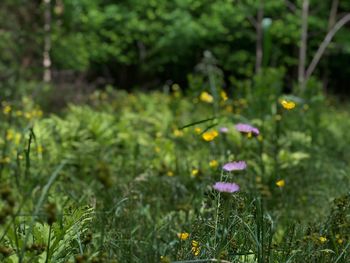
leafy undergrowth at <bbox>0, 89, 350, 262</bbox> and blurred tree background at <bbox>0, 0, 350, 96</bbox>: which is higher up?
blurred tree background at <bbox>0, 0, 350, 96</bbox>

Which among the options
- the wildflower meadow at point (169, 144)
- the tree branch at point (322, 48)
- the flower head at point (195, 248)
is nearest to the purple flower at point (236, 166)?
the wildflower meadow at point (169, 144)

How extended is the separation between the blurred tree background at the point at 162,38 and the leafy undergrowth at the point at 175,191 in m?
3.73

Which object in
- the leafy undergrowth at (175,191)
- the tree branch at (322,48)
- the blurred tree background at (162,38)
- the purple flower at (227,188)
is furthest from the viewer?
the blurred tree background at (162,38)

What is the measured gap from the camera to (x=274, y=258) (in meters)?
1.57

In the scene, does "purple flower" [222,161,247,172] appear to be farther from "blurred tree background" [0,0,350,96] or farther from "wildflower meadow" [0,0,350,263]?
"blurred tree background" [0,0,350,96]

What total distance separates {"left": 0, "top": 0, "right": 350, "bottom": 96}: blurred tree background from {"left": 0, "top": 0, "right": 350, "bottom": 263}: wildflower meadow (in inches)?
2.0

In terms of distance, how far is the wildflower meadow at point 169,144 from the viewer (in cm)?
158

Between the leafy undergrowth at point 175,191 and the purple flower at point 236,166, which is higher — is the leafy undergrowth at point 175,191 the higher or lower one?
the lower one

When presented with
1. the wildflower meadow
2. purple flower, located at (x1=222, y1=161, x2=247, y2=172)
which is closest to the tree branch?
the wildflower meadow

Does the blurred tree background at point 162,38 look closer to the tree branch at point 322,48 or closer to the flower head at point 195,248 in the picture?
the tree branch at point 322,48

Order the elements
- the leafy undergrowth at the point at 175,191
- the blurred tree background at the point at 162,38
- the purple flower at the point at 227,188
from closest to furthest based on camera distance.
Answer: the purple flower at the point at 227,188 < the leafy undergrowth at the point at 175,191 < the blurred tree background at the point at 162,38

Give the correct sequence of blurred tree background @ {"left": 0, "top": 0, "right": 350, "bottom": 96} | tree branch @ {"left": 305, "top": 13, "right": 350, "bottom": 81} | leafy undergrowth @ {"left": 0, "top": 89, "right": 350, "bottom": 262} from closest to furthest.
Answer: leafy undergrowth @ {"left": 0, "top": 89, "right": 350, "bottom": 262}, tree branch @ {"left": 305, "top": 13, "right": 350, "bottom": 81}, blurred tree background @ {"left": 0, "top": 0, "right": 350, "bottom": 96}

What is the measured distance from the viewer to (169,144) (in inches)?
159

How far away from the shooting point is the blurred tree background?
389 inches
